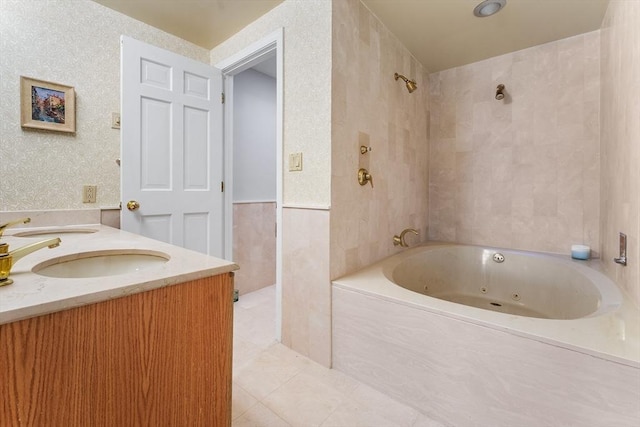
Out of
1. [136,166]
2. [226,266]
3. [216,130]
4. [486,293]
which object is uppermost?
[216,130]

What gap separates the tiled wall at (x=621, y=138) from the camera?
1.27 m

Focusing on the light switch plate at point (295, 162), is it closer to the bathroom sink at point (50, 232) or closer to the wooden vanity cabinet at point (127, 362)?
the wooden vanity cabinet at point (127, 362)

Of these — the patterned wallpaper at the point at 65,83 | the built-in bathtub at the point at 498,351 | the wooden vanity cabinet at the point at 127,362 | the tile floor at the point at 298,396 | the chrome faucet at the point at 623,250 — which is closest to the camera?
the wooden vanity cabinet at the point at 127,362

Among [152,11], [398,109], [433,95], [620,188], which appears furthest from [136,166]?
[620,188]

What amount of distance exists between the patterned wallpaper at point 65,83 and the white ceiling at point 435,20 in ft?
0.72

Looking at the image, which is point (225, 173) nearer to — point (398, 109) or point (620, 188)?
point (398, 109)

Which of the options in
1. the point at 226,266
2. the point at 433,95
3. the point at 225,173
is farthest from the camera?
the point at 433,95

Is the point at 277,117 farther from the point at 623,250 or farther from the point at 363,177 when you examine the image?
the point at 623,250

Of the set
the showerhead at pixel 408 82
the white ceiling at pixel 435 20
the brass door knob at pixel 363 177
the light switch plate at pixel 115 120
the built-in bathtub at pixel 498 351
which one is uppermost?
the white ceiling at pixel 435 20

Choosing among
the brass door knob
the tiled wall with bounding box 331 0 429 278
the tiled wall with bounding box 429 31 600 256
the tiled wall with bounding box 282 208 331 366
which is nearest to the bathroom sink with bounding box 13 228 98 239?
the tiled wall with bounding box 282 208 331 366

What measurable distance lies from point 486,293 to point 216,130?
8.14 feet

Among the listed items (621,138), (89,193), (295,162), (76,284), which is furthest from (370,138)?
(89,193)

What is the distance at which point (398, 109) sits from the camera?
2229mm

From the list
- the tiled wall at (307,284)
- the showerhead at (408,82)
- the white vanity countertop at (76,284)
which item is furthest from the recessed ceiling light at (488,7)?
the white vanity countertop at (76,284)
